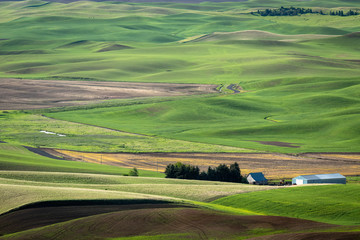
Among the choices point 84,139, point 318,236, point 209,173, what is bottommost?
point 84,139

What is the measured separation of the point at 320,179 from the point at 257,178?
18.0ft

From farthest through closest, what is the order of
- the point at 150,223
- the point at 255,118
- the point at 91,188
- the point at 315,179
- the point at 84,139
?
the point at 255,118, the point at 84,139, the point at 315,179, the point at 91,188, the point at 150,223

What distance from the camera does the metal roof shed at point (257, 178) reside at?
51.0 metres

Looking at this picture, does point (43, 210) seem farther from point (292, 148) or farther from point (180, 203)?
point (292, 148)

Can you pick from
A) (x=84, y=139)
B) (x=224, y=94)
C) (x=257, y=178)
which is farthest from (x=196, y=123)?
(x=257, y=178)

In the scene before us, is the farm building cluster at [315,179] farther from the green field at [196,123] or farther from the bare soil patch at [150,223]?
the bare soil patch at [150,223]

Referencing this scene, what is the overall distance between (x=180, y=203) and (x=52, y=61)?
139 metres

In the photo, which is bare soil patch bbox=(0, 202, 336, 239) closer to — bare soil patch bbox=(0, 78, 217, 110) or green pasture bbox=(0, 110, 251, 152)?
green pasture bbox=(0, 110, 251, 152)

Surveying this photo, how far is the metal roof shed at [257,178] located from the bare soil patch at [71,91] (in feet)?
183

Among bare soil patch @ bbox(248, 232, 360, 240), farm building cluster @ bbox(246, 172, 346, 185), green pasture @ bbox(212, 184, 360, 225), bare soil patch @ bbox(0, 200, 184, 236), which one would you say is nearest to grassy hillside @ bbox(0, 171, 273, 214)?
bare soil patch @ bbox(0, 200, 184, 236)

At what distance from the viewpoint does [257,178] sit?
51594 mm

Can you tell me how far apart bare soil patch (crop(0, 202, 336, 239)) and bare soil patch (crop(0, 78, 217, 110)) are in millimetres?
72179

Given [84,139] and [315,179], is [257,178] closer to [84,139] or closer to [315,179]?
[315,179]

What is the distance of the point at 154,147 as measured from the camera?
221 ft
